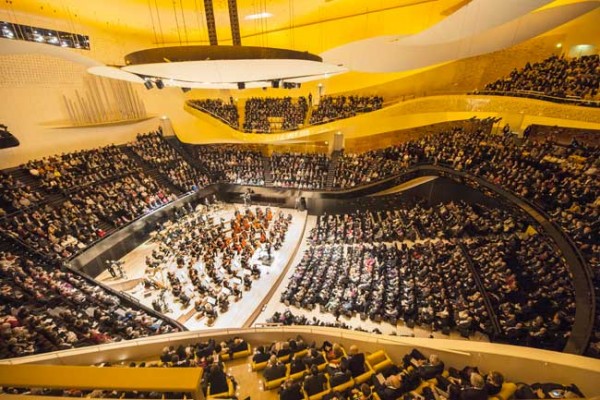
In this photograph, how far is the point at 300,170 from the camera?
16.8 meters

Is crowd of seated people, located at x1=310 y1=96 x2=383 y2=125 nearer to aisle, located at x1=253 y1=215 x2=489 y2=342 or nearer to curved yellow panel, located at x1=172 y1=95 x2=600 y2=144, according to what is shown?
curved yellow panel, located at x1=172 y1=95 x2=600 y2=144

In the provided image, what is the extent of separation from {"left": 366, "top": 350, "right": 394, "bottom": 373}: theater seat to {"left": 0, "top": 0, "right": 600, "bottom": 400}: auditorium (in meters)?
0.06

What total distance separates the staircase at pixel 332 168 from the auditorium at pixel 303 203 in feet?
0.43

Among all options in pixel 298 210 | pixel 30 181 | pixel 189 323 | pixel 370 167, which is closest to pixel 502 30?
pixel 370 167

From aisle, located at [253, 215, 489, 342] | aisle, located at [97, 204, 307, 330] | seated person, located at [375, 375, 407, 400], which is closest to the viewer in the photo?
seated person, located at [375, 375, 407, 400]

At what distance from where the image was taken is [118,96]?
16703 mm

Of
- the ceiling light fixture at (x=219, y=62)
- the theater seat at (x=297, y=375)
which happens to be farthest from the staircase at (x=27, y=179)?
the theater seat at (x=297, y=375)

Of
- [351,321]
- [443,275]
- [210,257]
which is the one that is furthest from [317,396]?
[210,257]

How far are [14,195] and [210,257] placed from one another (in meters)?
7.61

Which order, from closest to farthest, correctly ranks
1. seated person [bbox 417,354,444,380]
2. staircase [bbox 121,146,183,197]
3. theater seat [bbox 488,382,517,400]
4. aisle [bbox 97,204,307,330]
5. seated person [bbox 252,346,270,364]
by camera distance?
theater seat [bbox 488,382,517,400]
seated person [bbox 417,354,444,380]
seated person [bbox 252,346,270,364]
aisle [bbox 97,204,307,330]
staircase [bbox 121,146,183,197]

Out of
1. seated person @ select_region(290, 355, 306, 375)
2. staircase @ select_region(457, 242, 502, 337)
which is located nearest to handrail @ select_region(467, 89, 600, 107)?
staircase @ select_region(457, 242, 502, 337)

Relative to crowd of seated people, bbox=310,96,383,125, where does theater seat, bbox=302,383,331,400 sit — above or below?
below

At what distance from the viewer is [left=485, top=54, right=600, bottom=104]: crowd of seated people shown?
9.40 metres

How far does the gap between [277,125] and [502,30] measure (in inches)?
521
